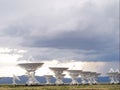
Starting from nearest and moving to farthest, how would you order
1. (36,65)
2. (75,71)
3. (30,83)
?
(36,65)
(30,83)
(75,71)

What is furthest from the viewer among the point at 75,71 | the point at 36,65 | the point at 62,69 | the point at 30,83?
the point at 75,71

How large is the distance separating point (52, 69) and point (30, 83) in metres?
18.1

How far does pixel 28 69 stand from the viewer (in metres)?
146

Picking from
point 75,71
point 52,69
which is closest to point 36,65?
point 52,69

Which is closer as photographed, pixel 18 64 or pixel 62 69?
pixel 18 64

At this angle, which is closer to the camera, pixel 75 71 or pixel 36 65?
pixel 36 65

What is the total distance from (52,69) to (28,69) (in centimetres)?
2919

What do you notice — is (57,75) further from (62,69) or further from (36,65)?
(36,65)

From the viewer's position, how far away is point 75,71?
7761 inches

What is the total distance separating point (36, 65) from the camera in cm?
14212

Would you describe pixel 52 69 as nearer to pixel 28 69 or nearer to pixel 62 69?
pixel 62 69

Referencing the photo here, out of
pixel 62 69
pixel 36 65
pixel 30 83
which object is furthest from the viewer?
pixel 62 69

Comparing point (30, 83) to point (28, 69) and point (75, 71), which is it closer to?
point (28, 69)

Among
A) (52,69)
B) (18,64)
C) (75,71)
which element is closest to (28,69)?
(18,64)
